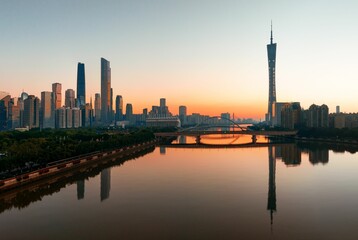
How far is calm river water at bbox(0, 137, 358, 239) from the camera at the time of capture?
25.2 meters

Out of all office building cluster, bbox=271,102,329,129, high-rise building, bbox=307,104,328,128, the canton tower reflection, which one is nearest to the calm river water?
the canton tower reflection

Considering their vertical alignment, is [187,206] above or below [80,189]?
above

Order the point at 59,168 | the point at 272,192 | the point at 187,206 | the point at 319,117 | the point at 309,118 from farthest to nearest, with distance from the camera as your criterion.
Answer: the point at 309,118 → the point at 319,117 → the point at 59,168 → the point at 272,192 → the point at 187,206

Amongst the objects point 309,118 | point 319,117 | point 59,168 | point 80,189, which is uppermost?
point 319,117

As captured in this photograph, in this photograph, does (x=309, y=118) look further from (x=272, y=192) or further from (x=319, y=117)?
(x=272, y=192)

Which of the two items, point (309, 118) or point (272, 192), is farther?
point (309, 118)

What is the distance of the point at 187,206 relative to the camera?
3247cm

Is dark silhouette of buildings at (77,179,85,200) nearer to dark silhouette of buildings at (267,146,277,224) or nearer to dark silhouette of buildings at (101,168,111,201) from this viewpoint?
dark silhouette of buildings at (101,168,111,201)

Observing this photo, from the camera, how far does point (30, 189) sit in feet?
133

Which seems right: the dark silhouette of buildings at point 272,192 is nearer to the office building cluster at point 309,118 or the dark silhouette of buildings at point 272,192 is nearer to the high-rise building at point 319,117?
the high-rise building at point 319,117

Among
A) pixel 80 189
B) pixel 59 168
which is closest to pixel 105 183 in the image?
pixel 80 189

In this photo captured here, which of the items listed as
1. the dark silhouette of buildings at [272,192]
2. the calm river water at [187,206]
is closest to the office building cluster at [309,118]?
the dark silhouette of buildings at [272,192]

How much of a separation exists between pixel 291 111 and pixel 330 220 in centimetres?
17625

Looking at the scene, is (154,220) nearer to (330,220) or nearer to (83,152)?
(330,220)
